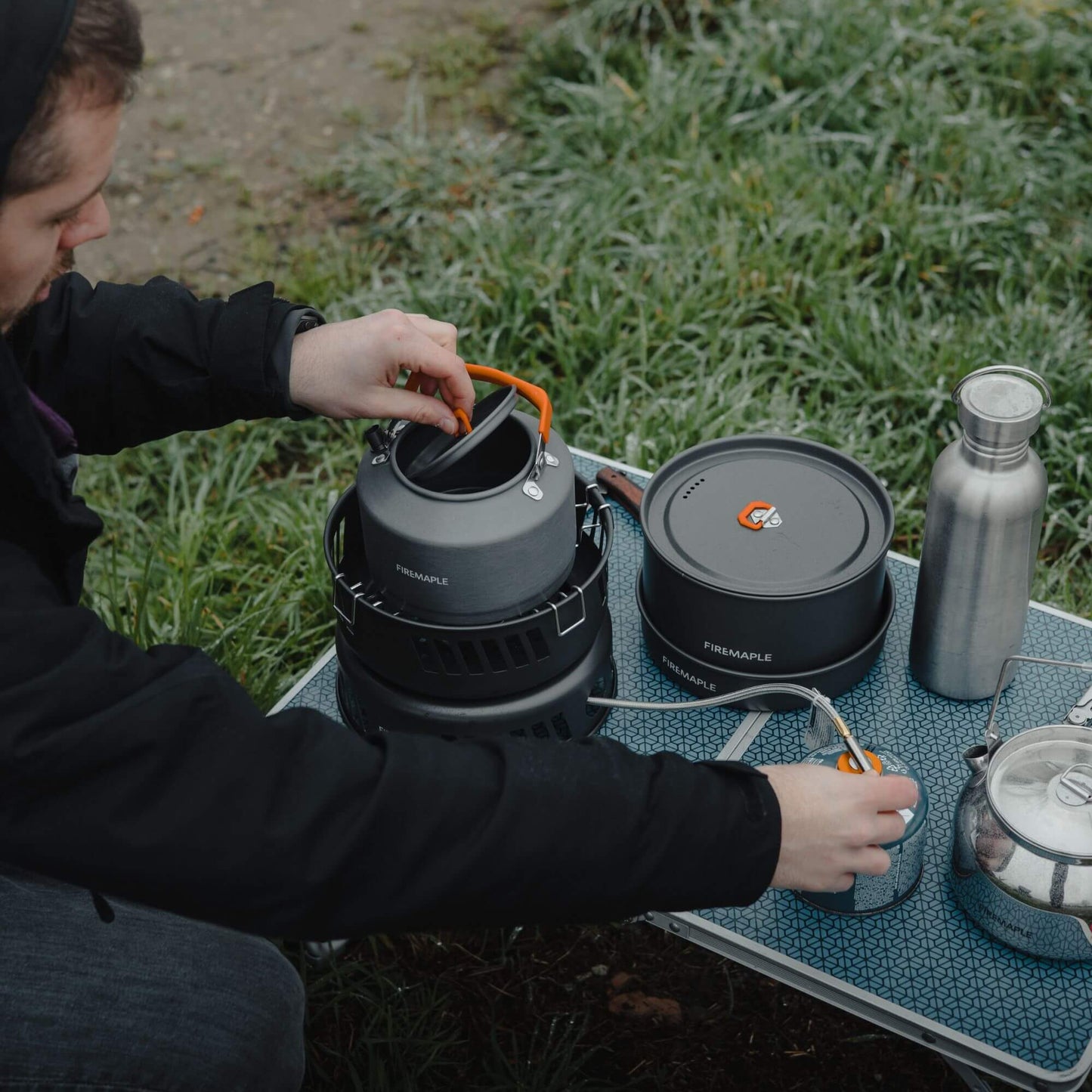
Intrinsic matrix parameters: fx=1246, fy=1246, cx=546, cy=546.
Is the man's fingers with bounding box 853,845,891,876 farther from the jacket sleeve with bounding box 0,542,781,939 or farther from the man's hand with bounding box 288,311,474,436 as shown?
the man's hand with bounding box 288,311,474,436

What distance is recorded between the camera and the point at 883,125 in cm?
378

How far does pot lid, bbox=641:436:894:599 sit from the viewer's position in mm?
1725

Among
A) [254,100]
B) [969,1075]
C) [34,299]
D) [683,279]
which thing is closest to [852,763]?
[969,1075]

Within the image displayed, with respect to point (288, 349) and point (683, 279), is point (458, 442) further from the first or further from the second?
point (683, 279)

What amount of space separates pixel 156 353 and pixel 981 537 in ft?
3.94

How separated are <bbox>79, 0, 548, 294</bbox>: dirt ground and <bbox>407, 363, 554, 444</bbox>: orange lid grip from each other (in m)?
2.23

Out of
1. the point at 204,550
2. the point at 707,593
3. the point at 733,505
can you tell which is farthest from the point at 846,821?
the point at 204,550

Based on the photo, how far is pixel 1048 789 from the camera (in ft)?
4.79

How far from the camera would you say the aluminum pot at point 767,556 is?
1704mm

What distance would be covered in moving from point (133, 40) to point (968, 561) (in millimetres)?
1191

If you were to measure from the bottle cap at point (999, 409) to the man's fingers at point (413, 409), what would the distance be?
0.67m

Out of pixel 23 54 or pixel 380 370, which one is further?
pixel 380 370

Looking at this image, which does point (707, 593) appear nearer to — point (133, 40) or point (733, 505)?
point (733, 505)

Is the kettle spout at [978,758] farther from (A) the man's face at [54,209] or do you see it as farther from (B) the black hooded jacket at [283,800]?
(A) the man's face at [54,209]
